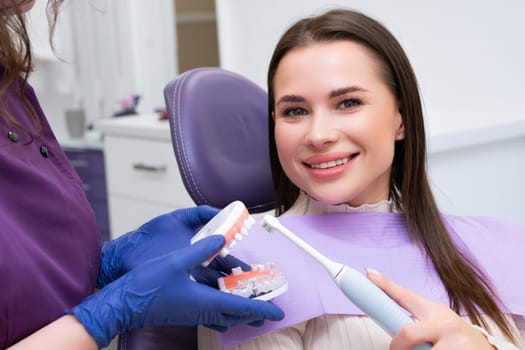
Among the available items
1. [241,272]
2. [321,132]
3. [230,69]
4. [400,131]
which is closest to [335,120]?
[321,132]

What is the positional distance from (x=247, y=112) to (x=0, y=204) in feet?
1.97

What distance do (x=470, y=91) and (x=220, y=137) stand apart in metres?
0.92

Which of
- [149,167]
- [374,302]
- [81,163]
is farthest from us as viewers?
[81,163]

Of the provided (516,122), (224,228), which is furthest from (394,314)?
(516,122)

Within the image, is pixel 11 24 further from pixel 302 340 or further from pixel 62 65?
pixel 62 65

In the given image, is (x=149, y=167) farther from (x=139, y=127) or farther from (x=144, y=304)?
(x=144, y=304)

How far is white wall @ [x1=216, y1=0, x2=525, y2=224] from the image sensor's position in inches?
57.6

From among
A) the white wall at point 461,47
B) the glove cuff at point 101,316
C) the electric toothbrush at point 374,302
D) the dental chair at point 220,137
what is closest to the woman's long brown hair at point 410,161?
the dental chair at point 220,137

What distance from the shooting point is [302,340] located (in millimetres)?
904

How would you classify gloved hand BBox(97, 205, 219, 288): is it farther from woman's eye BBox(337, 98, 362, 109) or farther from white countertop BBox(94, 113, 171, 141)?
white countertop BBox(94, 113, 171, 141)

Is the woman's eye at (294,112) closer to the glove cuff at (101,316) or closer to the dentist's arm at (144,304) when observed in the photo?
the dentist's arm at (144,304)

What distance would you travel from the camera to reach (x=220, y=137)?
3.78 feet

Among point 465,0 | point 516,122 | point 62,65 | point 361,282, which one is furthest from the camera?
point 62,65

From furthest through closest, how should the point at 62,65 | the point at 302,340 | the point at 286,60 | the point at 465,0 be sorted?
the point at 62,65 → the point at 465,0 → the point at 286,60 → the point at 302,340
